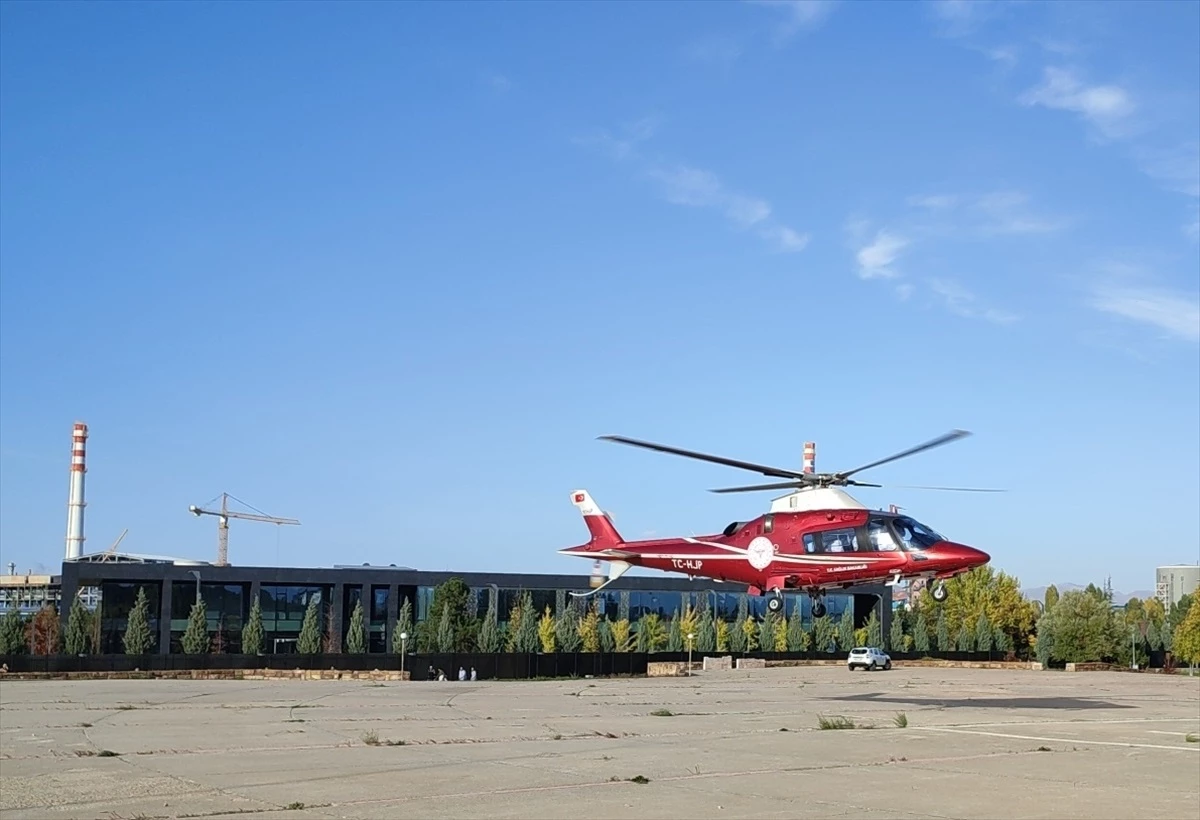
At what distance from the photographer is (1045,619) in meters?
95.8

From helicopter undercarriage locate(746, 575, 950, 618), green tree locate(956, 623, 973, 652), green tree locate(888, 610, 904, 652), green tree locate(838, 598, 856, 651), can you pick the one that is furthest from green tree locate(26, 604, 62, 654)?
helicopter undercarriage locate(746, 575, 950, 618)

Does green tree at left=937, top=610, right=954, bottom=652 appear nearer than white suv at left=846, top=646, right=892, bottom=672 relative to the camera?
No

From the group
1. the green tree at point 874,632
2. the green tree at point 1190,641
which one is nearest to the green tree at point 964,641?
the green tree at point 874,632

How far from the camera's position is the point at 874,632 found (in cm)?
10200

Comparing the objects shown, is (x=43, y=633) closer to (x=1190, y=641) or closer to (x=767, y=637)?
(x=767, y=637)

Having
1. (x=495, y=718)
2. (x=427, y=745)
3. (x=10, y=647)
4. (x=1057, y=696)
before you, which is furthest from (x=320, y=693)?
(x=10, y=647)

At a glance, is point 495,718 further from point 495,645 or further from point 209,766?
point 495,645

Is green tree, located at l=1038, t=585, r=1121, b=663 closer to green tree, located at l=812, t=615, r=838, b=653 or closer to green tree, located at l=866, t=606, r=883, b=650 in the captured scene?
green tree, located at l=866, t=606, r=883, b=650

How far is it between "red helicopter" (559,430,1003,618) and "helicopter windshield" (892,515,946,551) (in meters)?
0.02

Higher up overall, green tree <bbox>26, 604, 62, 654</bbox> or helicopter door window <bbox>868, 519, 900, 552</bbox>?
helicopter door window <bbox>868, 519, 900, 552</bbox>

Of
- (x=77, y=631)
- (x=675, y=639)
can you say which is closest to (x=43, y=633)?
(x=77, y=631)

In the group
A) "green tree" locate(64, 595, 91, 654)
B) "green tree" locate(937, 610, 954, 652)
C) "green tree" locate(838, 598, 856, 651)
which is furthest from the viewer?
"green tree" locate(937, 610, 954, 652)

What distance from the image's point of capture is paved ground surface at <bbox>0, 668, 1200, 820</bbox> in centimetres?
1518

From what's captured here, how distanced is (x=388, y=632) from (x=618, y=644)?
56.4ft
